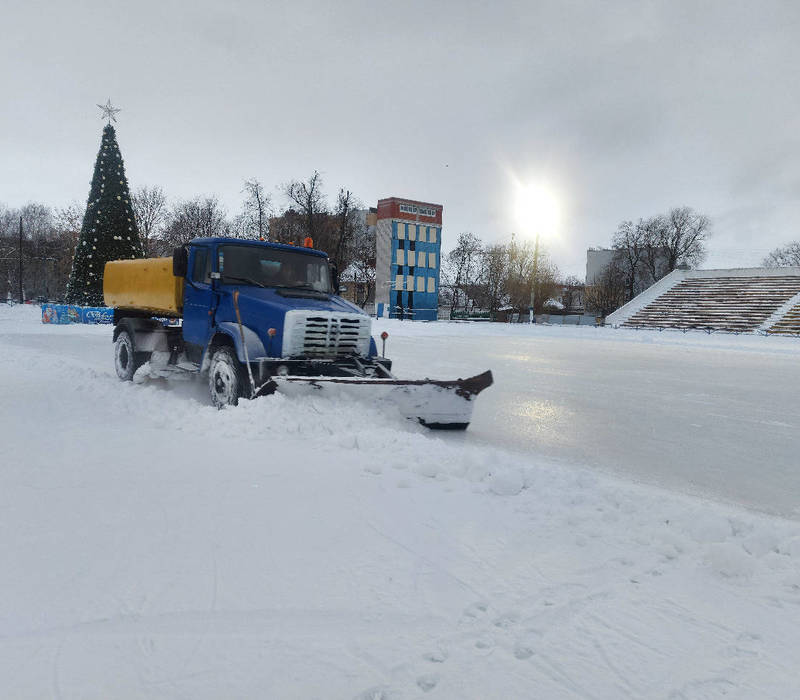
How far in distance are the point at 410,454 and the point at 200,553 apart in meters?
Result: 2.21

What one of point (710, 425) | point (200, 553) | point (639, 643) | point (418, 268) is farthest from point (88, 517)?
point (418, 268)

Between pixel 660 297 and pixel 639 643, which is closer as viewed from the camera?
pixel 639 643

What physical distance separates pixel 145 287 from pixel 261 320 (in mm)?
3260

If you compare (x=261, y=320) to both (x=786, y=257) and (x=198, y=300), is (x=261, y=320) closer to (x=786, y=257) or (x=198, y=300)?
(x=198, y=300)

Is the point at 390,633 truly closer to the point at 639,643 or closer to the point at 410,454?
the point at 639,643

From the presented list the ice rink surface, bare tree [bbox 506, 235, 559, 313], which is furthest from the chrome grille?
bare tree [bbox 506, 235, 559, 313]

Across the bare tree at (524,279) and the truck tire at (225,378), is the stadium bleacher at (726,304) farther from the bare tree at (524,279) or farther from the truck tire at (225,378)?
the truck tire at (225,378)

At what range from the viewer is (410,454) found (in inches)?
194

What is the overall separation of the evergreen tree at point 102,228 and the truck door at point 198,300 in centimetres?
2165

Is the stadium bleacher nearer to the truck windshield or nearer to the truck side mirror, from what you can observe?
the truck windshield

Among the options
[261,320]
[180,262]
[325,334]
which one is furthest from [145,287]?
[325,334]

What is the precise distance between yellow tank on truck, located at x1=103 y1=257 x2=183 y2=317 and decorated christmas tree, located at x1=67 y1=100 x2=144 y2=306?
62.7ft

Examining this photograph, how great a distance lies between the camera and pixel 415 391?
6.36 metres

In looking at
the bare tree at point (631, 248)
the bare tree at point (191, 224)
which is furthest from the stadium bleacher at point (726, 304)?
the bare tree at point (191, 224)
